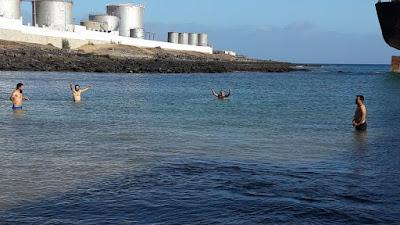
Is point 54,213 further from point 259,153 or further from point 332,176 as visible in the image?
point 259,153

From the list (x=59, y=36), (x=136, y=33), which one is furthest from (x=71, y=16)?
(x=136, y=33)

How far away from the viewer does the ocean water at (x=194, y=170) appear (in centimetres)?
754

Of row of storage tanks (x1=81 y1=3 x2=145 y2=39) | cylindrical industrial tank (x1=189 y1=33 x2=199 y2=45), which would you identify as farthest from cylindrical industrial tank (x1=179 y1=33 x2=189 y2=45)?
row of storage tanks (x1=81 y1=3 x2=145 y2=39)

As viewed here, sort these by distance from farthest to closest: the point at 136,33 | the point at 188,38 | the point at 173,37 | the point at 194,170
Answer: the point at 188,38
the point at 173,37
the point at 136,33
the point at 194,170

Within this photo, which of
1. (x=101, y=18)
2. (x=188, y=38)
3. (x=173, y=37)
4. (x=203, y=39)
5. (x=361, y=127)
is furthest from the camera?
(x=203, y=39)

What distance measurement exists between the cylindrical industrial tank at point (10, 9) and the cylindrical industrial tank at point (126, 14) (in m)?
32.6

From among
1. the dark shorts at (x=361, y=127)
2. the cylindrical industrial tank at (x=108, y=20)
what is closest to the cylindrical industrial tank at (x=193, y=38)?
the cylindrical industrial tank at (x=108, y=20)

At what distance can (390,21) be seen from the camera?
53.6m

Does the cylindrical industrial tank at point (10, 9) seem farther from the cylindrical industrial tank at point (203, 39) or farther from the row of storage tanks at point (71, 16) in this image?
the cylindrical industrial tank at point (203, 39)

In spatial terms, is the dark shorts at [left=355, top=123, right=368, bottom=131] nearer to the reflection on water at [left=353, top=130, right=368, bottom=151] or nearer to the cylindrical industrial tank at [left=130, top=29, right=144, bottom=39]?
the reflection on water at [left=353, top=130, right=368, bottom=151]

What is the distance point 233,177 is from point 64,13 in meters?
83.2

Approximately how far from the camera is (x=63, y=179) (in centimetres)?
941

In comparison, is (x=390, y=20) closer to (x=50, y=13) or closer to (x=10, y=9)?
(x=10, y=9)

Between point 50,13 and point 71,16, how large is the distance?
5.11 metres
